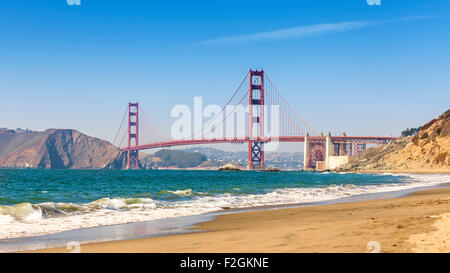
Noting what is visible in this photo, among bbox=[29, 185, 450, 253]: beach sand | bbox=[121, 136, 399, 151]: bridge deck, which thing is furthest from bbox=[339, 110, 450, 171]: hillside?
bbox=[29, 185, 450, 253]: beach sand

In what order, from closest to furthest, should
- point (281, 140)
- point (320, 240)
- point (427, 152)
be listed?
point (320, 240), point (427, 152), point (281, 140)

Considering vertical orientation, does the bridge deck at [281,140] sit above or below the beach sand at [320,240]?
above

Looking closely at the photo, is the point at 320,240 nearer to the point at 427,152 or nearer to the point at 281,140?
the point at 427,152

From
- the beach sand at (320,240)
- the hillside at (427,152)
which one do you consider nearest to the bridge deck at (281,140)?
the hillside at (427,152)

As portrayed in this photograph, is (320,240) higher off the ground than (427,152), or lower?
lower

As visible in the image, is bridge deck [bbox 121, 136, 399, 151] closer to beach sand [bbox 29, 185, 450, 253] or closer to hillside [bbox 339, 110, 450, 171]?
hillside [bbox 339, 110, 450, 171]

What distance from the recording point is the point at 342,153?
120m

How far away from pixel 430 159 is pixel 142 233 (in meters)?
68.1

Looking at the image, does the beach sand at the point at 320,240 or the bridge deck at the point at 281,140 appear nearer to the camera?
the beach sand at the point at 320,240

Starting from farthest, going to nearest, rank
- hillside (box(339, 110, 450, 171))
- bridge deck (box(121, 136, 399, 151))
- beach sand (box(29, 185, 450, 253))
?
bridge deck (box(121, 136, 399, 151)), hillside (box(339, 110, 450, 171)), beach sand (box(29, 185, 450, 253))

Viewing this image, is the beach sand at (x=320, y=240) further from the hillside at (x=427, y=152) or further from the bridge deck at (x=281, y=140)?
the bridge deck at (x=281, y=140)

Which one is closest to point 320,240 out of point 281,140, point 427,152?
point 427,152
